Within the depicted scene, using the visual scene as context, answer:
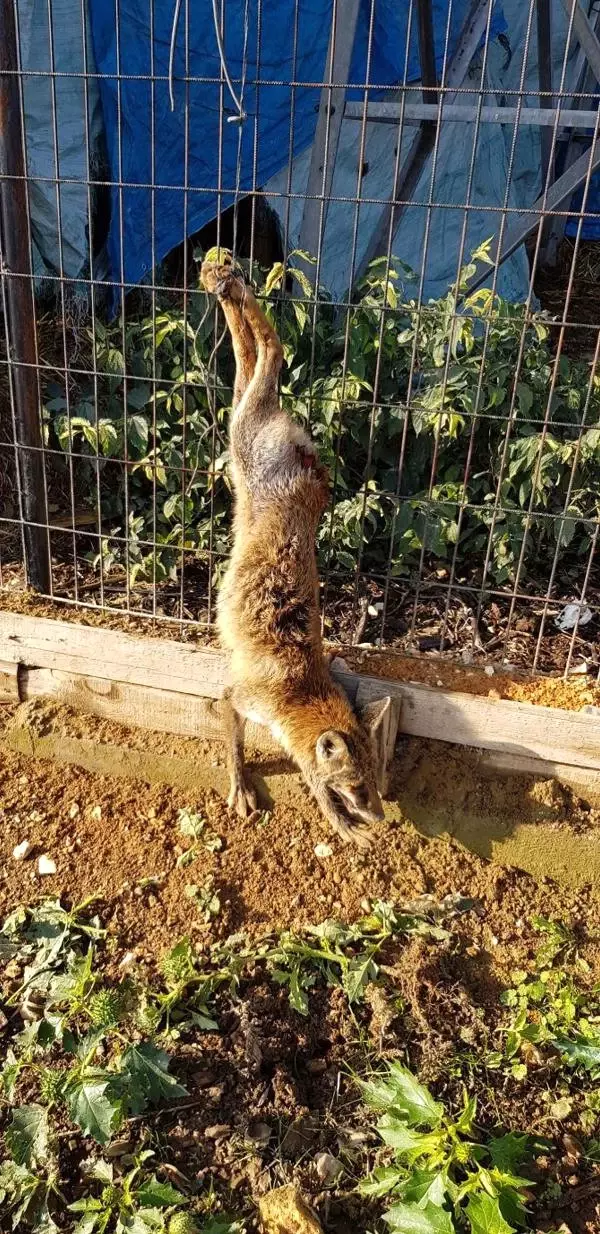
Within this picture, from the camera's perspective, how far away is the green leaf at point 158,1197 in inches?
113

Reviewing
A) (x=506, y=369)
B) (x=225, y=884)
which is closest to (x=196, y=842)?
(x=225, y=884)

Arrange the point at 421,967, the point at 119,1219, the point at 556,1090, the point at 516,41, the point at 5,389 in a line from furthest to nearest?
the point at 516,41, the point at 5,389, the point at 421,967, the point at 556,1090, the point at 119,1219

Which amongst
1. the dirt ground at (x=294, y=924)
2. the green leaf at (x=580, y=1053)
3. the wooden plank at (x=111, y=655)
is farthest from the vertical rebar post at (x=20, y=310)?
the green leaf at (x=580, y=1053)

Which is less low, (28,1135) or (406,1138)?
(406,1138)

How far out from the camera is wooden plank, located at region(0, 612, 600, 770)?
14.2 ft

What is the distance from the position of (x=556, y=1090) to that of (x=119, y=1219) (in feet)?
5.58

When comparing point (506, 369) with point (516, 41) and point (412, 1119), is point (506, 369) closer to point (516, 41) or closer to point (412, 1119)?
point (412, 1119)

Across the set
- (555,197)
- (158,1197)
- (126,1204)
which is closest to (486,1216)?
(158,1197)

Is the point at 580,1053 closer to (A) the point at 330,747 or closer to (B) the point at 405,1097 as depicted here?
(B) the point at 405,1097

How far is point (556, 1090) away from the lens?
3471 millimetres

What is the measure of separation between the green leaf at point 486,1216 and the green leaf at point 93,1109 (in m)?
1.20

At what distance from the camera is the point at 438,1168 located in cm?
302

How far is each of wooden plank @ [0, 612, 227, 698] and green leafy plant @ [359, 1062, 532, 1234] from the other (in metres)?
2.19

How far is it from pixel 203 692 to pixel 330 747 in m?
1.04
